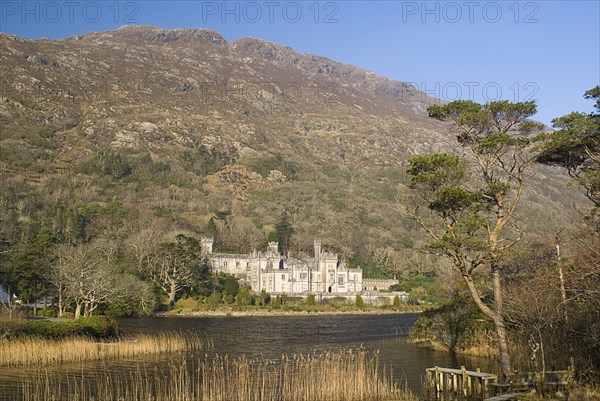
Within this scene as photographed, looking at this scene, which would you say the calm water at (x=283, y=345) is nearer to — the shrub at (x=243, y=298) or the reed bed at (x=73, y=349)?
the reed bed at (x=73, y=349)

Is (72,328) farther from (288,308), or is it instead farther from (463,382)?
(288,308)

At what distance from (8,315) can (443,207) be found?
24180 mm

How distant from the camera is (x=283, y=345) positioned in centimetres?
3953

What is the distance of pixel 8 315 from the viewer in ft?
104

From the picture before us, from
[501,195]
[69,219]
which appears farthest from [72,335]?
[69,219]

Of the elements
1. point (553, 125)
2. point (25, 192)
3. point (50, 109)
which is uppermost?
point (50, 109)

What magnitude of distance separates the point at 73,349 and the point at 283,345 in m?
15.1

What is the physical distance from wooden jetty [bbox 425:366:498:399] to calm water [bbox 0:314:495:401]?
3.76 feet

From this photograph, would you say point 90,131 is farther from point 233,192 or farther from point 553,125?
point 553,125

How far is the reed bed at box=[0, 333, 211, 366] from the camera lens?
26359 millimetres

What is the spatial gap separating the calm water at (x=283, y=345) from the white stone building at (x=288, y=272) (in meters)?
23.1

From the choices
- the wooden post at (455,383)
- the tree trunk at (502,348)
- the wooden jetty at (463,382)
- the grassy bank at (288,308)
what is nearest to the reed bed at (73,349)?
the wooden jetty at (463,382)

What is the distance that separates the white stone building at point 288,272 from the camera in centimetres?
9031

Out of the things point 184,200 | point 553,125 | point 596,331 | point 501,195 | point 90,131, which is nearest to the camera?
point 596,331
